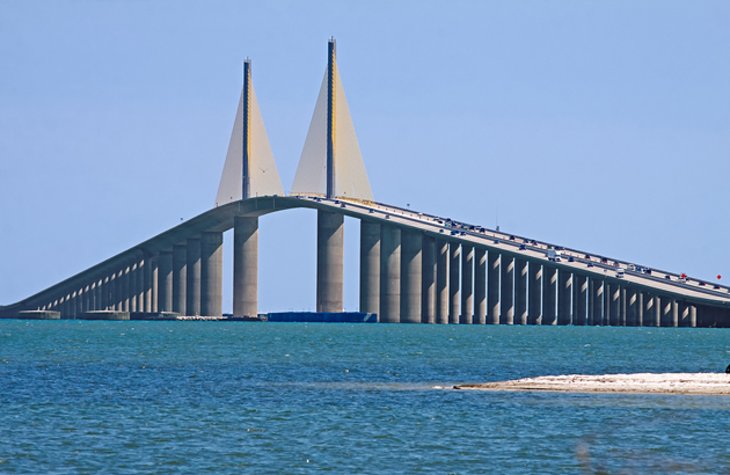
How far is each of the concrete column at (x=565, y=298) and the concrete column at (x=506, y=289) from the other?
19.3ft

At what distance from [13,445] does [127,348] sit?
6824cm

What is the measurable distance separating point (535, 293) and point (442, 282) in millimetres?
14140

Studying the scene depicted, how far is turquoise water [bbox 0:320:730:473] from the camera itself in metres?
37.5

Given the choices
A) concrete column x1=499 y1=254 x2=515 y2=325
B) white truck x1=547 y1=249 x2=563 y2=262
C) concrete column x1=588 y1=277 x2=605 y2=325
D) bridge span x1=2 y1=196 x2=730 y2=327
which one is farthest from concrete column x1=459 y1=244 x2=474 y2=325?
concrete column x1=588 y1=277 x2=605 y2=325

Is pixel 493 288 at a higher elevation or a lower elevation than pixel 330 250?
lower

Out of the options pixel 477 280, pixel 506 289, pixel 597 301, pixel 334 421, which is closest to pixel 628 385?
pixel 334 421

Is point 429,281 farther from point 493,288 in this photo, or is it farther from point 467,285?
point 493,288

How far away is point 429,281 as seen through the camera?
176625 millimetres

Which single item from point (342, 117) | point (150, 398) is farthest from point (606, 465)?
point (342, 117)

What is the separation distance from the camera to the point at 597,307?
164 meters

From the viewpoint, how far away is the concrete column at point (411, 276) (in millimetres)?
175375

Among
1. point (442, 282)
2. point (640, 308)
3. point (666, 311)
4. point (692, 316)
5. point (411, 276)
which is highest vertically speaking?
point (411, 276)

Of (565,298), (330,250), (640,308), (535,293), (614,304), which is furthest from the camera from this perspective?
(330,250)

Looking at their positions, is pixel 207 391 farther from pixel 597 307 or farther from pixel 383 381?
pixel 597 307
